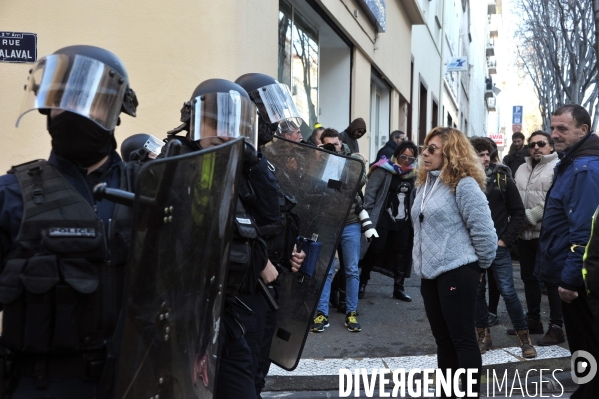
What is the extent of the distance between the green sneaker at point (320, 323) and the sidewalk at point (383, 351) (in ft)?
0.19

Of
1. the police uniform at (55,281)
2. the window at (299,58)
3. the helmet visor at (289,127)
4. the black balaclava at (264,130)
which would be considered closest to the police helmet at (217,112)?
the black balaclava at (264,130)

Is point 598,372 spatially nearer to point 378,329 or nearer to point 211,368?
point 211,368

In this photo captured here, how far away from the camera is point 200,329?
219cm

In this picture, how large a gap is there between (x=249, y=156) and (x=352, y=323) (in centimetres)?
371

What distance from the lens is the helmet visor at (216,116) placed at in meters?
2.93

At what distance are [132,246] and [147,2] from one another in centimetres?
543

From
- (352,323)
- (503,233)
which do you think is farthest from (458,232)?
(352,323)

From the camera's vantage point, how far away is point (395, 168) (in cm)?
712

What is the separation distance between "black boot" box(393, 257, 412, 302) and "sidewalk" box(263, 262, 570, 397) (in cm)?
40

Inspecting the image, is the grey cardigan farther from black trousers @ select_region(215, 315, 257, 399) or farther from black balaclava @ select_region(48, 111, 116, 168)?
black balaclava @ select_region(48, 111, 116, 168)

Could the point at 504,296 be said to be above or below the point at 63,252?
below

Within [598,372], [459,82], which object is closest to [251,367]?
[598,372]

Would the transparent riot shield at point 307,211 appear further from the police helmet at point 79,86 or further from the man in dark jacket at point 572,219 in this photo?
the police helmet at point 79,86

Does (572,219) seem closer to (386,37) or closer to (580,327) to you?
(580,327)
